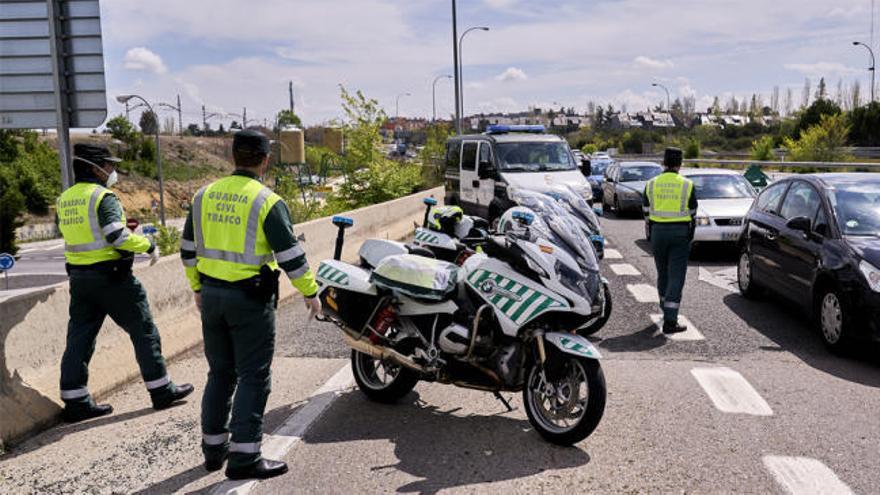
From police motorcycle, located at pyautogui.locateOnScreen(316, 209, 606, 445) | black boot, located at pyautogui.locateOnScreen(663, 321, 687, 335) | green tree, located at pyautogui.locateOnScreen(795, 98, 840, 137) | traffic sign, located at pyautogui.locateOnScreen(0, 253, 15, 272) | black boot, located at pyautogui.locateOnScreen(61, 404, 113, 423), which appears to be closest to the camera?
police motorcycle, located at pyautogui.locateOnScreen(316, 209, 606, 445)

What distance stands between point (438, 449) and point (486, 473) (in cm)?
46

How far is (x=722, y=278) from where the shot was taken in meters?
10.9

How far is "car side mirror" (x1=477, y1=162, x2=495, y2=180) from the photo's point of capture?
14.2 metres

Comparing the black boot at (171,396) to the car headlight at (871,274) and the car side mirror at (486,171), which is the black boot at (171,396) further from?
the car side mirror at (486,171)

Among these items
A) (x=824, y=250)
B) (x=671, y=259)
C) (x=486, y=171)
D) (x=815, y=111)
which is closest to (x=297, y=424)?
(x=671, y=259)

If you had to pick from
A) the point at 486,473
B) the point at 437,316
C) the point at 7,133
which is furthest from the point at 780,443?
the point at 7,133

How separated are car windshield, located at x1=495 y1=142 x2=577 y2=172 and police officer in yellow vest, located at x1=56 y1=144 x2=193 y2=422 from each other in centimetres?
985

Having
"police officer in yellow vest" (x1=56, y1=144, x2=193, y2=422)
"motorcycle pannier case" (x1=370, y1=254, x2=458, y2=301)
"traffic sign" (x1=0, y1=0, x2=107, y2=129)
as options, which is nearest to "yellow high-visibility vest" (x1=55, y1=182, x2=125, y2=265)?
"police officer in yellow vest" (x1=56, y1=144, x2=193, y2=422)

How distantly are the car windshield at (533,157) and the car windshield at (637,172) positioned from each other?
7.09 metres

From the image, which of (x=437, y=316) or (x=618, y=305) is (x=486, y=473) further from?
(x=618, y=305)

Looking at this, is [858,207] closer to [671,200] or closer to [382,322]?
[671,200]

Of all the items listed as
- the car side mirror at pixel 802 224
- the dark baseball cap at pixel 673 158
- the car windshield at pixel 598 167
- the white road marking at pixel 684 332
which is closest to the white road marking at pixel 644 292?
the white road marking at pixel 684 332

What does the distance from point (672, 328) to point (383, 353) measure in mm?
3707

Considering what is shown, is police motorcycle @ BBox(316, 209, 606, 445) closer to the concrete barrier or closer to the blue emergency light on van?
the concrete barrier
